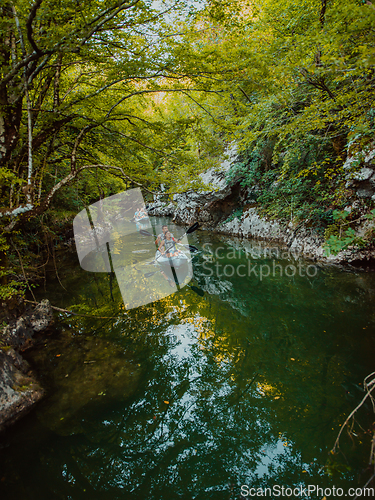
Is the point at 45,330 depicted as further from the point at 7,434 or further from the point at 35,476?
the point at 35,476

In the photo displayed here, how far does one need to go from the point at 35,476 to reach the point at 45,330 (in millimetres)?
3389

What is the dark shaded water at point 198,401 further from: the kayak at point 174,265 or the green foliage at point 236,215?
the green foliage at point 236,215

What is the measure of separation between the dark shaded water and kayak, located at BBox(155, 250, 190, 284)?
2189mm

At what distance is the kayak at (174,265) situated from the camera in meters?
8.48

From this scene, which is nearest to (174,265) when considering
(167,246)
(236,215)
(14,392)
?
(167,246)

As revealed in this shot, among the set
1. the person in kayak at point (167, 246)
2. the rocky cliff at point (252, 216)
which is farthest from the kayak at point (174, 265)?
the rocky cliff at point (252, 216)

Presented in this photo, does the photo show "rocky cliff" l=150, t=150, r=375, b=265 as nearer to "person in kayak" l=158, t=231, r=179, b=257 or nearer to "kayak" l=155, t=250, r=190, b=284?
"person in kayak" l=158, t=231, r=179, b=257

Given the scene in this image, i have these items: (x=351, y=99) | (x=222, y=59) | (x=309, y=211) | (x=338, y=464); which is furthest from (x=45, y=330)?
(x=309, y=211)

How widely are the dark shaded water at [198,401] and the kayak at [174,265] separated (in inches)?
86.2

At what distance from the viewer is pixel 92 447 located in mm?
3082

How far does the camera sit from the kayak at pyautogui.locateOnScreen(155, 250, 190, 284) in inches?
334

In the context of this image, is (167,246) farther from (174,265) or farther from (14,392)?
(14,392)

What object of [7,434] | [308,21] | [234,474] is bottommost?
[234,474]

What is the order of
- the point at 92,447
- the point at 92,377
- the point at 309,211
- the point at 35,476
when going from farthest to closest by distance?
the point at 309,211 → the point at 92,377 → the point at 92,447 → the point at 35,476
